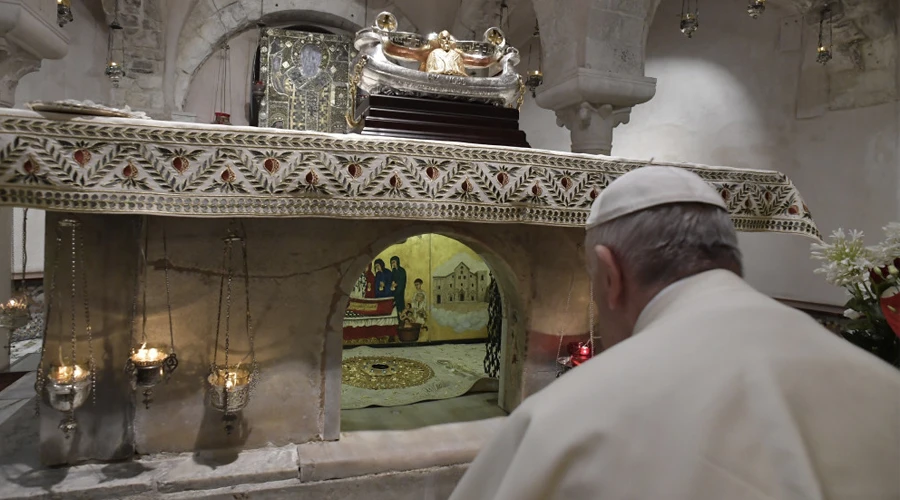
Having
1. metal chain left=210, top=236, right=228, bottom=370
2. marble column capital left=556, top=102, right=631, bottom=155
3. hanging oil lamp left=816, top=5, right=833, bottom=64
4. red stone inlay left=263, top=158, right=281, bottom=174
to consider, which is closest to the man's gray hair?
red stone inlay left=263, top=158, right=281, bottom=174

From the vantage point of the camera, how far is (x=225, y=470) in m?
2.58

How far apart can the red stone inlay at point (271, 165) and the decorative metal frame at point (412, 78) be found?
1109 millimetres

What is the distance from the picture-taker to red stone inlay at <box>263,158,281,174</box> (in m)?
2.32

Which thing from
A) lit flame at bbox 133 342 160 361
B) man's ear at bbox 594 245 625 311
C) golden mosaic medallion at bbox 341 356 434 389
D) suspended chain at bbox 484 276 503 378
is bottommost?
golden mosaic medallion at bbox 341 356 434 389

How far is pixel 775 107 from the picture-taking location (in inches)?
277

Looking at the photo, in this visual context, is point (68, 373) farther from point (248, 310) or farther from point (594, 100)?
point (594, 100)

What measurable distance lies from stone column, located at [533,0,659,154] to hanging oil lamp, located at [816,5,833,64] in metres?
2.02

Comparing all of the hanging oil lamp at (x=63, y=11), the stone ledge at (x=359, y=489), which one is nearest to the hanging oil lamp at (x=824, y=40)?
the stone ledge at (x=359, y=489)

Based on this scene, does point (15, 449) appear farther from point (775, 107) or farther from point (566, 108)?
point (775, 107)

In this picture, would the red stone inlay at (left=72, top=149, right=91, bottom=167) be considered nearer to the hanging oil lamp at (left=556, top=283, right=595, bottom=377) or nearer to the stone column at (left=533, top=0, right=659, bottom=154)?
the hanging oil lamp at (left=556, top=283, right=595, bottom=377)

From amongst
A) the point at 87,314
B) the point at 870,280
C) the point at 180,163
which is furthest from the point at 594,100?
the point at 87,314

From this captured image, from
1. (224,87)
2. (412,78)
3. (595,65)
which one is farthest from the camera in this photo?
(224,87)

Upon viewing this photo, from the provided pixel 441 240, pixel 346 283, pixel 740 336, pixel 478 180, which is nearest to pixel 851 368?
pixel 740 336

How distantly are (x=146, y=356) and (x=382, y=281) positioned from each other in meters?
3.22
